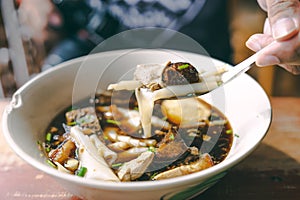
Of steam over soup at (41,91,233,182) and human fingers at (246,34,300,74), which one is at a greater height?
human fingers at (246,34,300,74)

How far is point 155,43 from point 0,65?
2.55ft

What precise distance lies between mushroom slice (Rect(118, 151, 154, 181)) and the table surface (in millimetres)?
147

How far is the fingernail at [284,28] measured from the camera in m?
0.88

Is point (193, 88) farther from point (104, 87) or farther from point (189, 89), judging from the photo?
point (104, 87)

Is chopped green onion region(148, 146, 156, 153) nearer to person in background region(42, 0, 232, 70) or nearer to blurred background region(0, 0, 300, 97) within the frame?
person in background region(42, 0, 232, 70)

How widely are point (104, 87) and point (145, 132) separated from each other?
277 millimetres

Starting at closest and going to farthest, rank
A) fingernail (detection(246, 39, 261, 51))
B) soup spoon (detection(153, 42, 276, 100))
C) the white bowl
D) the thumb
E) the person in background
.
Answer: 1. the white bowl
2. the thumb
3. soup spoon (detection(153, 42, 276, 100))
4. fingernail (detection(246, 39, 261, 51))
5. the person in background

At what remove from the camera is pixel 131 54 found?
129cm

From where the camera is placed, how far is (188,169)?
2.96 feet

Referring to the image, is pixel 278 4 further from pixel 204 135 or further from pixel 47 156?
pixel 47 156

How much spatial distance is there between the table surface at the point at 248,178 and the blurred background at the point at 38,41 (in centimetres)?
88

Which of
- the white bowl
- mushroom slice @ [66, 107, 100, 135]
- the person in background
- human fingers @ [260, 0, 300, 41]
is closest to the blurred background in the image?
the person in background

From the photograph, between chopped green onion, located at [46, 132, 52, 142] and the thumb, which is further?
chopped green onion, located at [46, 132, 52, 142]

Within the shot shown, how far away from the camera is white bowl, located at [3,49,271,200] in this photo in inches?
30.5
